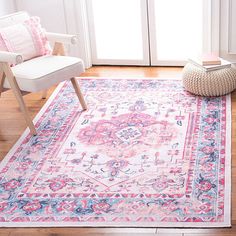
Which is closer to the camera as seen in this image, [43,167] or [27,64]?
[43,167]

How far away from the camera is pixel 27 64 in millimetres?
3918

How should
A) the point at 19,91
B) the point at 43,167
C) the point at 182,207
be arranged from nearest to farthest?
the point at 182,207, the point at 43,167, the point at 19,91

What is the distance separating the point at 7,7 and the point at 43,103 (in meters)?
1.09

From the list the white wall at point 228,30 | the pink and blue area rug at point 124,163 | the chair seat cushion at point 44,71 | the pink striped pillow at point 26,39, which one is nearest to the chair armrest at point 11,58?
the chair seat cushion at point 44,71

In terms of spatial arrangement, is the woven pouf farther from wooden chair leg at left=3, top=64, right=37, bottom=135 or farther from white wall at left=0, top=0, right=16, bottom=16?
white wall at left=0, top=0, right=16, bottom=16

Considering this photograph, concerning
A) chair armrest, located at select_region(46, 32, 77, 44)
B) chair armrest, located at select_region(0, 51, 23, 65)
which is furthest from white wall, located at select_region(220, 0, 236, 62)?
chair armrest, located at select_region(0, 51, 23, 65)

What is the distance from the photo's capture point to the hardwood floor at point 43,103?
2639 millimetres

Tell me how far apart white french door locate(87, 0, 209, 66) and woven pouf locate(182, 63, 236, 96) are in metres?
0.53

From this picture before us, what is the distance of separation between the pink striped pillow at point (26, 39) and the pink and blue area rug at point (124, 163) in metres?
0.43

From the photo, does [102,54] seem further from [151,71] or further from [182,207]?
[182,207]

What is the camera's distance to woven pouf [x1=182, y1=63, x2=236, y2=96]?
4051mm

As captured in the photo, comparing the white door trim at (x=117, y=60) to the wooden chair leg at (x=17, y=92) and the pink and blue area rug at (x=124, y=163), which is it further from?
the wooden chair leg at (x=17, y=92)

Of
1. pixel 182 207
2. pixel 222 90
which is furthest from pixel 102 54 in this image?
pixel 182 207

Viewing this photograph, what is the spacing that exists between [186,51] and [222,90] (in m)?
0.82
